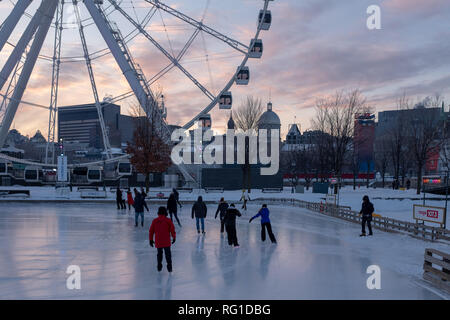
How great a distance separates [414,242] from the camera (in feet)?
46.1

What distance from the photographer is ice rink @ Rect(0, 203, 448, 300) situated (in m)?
7.75

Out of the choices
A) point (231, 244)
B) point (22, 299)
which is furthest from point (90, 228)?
point (22, 299)

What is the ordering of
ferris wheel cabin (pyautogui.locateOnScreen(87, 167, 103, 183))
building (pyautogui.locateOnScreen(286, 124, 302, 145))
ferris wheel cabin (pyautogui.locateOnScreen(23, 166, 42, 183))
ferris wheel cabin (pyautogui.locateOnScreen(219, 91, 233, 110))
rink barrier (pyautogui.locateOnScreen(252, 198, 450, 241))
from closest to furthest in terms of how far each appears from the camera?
rink barrier (pyautogui.locateOnScreen(252, 198, 450, 241)) → ferris wheel cabin (pyautogui.locateOnScreen(219, 91, 233, 110)) → ferris wheel cabin (pyautogui.locateOnScreen(87, 167, 103, 183)) → ferris wheel cabin (pyautogui.locateOnScreen(23, 166, 42, 183)) → building (pyautogui.locateOnScreen(286, 124, 302, 145))

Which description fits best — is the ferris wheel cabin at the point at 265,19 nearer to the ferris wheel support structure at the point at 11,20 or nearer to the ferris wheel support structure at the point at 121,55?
the ferris wheel support structure at the point at 121,55

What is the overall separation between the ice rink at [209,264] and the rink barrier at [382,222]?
29.2 inches

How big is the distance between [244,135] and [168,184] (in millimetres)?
12034

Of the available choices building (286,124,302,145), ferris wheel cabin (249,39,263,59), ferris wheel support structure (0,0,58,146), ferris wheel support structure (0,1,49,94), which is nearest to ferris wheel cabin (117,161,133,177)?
ferris wheel support structure (0,0,58,146)

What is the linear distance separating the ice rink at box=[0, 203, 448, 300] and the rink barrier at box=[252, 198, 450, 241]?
74 centimetres

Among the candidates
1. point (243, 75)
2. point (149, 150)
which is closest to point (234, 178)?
point (149, 150)

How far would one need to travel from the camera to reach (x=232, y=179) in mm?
44938

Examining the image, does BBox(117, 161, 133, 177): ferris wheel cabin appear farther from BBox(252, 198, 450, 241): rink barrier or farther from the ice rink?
the ice rink

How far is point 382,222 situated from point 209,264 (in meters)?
10.9

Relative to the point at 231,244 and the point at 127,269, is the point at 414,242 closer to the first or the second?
the point at 231,244

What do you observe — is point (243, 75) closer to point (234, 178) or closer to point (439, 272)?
point (234, 178)
